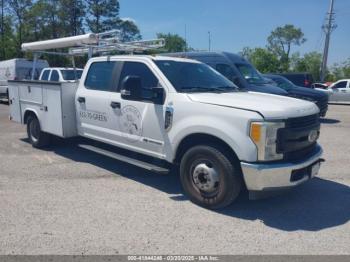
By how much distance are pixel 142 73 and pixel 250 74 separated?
7541mm

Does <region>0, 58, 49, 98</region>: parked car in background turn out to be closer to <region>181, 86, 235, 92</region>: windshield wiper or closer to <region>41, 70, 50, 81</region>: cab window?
<region>41, 70, 50, 81</region>: cab window

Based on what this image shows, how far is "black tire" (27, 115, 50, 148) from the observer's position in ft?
26.4

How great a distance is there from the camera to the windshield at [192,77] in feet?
17.8

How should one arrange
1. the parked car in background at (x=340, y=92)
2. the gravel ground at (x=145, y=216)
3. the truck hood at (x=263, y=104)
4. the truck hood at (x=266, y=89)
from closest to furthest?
the gravel ground at (x=145, y=216), the truck hood at (x=263, y=104), the truck hood at (x=266, y=89), the parked car in background at (x=340, y=92)

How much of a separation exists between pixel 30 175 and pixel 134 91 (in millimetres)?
2462

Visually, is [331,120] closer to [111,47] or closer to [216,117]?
[111,47]

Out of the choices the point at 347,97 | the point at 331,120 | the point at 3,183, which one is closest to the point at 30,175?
the point at 3,183

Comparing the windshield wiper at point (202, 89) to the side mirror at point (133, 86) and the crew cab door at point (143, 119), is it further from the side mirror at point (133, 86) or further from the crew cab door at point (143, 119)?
the side mirror at point (133, 86)

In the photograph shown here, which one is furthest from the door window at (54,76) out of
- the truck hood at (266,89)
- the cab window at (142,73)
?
the cab window at (142,73)

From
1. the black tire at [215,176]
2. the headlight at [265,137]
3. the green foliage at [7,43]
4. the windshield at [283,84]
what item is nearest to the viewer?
the headlight at [265,137]

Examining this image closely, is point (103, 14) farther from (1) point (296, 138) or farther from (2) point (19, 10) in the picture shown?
(1) point (296, 138)

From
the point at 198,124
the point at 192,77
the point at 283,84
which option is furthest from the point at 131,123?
the point at 283,84

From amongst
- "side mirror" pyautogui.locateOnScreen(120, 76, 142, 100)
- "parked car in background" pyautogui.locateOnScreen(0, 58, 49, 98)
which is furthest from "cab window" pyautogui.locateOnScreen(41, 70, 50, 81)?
"side mirror" pyautogui.locateOnScreen(120, 76, 142, 100)

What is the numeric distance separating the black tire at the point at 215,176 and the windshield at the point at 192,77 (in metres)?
1.02
